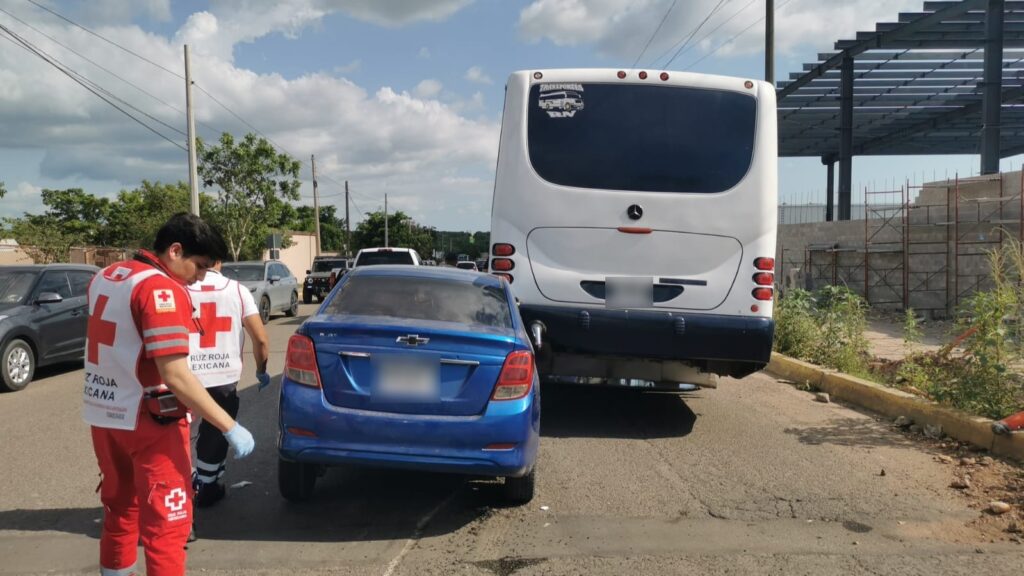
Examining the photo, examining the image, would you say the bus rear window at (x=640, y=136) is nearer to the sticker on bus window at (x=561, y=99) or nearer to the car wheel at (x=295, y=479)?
the sticker on bus window at (x=561, y=99)

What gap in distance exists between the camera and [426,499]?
16.8 feet

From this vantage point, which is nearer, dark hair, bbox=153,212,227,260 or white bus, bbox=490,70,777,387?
dark hair, bbox=153,212,227,260

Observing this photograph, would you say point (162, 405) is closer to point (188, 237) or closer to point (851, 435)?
point (188, 237)

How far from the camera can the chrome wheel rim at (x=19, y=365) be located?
30.9ft

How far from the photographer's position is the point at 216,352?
4727 mm

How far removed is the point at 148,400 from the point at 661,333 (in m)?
4.73

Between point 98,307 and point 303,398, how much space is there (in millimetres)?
1668

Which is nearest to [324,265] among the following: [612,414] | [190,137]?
[190,137]

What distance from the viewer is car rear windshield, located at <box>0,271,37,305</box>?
10.0 m

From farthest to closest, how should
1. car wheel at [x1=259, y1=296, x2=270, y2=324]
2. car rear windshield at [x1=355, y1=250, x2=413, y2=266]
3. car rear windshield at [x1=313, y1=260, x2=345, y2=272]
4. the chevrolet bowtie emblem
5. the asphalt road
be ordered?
1. car rear windshield at [x1=313, y1=260, x2=345, y2=272]
2. car wheel at [x1=259, y1=296, x2=270, y2=324]
3. car rear windshield at [x1=355, y1=250, x2=413, y2=266]
4. the chevrolet bowtie emblem
5. the asphalt road

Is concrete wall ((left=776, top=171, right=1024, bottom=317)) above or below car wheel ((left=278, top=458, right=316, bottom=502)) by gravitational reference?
above

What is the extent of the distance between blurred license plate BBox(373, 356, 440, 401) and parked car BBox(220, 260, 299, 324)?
14.3m

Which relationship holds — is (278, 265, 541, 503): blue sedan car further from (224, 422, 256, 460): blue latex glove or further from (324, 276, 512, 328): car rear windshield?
(224, 422, 256, 460): blue latex glove

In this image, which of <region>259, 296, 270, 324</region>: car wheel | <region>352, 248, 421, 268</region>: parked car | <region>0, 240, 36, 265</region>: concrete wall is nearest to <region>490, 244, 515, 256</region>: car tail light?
<region>352, 248, 421, 268</region>: parked car
